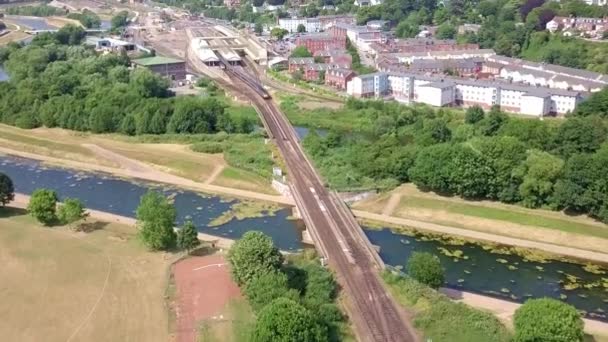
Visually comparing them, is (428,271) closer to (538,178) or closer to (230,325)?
(230,325)

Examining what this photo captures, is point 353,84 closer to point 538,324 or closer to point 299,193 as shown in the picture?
point 299,193

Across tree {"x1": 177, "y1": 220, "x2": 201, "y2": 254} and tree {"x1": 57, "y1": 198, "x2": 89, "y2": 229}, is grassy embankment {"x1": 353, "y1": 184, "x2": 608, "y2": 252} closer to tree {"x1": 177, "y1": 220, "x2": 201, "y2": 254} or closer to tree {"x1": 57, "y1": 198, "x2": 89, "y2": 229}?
tree {"x1": 177, "y1": 220, "x2": 201, "y2": 254}

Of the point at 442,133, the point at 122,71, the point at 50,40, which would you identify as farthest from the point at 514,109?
the point at 50,40

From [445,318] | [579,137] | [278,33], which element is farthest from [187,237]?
[278,33]

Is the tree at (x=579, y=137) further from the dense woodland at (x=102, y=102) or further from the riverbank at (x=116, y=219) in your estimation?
the dense woodland at (x=102, y=102)

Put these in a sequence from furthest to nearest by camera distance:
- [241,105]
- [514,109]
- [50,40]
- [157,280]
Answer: [50,40] → [241,105] → [514,109] → [157,280]

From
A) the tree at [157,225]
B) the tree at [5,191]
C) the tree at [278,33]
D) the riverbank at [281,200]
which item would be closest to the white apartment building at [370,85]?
the riverbank at [281,200]
